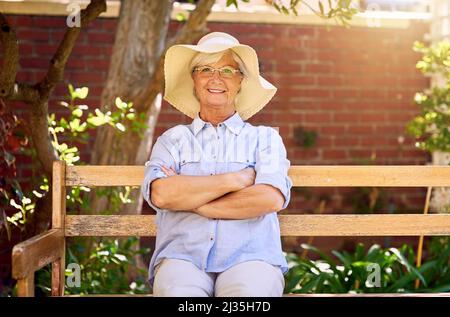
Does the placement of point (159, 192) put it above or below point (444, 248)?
above

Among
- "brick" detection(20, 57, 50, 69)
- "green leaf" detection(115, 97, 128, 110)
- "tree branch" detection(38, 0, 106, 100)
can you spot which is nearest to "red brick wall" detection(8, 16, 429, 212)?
"brick" detection(20, 57, 50, 69)

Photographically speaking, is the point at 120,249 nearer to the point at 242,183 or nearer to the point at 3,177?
the point at 3,177

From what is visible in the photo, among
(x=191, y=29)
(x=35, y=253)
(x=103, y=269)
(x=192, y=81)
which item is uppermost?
(x=191, y=29)

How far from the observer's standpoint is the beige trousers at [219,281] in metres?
3.01

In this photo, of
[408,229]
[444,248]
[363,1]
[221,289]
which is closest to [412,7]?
[363,1]

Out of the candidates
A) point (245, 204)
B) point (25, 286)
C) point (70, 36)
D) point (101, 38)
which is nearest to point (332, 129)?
point (101, 38)

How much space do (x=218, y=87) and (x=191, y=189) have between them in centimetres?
47

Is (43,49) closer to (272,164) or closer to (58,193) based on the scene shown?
(58,193)

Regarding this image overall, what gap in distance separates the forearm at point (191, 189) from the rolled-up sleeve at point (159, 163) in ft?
0.21

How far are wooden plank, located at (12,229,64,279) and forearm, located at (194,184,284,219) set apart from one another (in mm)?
643

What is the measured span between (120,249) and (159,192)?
1.43 m

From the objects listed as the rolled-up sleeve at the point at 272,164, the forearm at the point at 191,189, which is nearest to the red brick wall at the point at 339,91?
the rolled-up sleeve at the point at 272,164

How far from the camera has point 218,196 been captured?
10.3ft

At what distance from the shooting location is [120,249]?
452 centimetres
